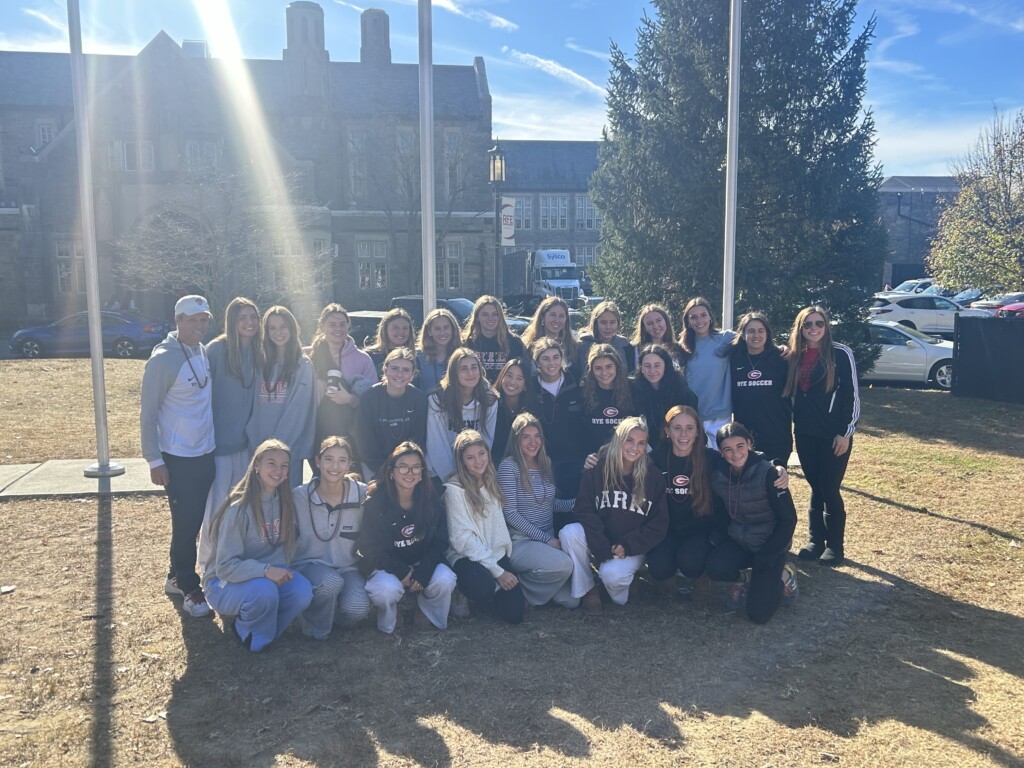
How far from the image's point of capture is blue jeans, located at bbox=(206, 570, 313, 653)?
177 inches

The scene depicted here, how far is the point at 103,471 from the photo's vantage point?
855 cm

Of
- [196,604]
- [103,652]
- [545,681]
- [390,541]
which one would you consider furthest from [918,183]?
[103,652]

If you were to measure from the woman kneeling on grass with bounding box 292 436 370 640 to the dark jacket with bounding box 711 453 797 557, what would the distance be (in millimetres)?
2331

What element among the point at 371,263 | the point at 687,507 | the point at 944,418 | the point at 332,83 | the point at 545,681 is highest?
the point at 332,83

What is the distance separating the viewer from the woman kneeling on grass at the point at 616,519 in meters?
5.14

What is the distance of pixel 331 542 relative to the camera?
16.1ft

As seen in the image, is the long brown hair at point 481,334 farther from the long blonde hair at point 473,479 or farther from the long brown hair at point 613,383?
the long blonde hair at point 473,479

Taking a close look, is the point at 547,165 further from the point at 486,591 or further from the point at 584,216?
the point at 486,591

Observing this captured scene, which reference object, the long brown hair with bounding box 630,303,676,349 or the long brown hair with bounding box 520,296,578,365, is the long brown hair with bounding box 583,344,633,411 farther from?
the long brown hair with bounding box 630,303,676,349

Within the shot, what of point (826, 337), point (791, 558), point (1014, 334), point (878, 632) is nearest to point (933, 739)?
point (878, 632)

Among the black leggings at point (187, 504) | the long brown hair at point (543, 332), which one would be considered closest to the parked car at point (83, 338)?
the long brown hair at point (543, 332)

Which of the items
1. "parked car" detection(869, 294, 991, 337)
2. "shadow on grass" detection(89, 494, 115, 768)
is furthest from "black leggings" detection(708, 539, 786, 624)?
"parked car" detection(869, 294, 991, 337)

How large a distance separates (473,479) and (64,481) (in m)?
5.56

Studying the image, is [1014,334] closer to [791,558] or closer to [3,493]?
[791,558]
